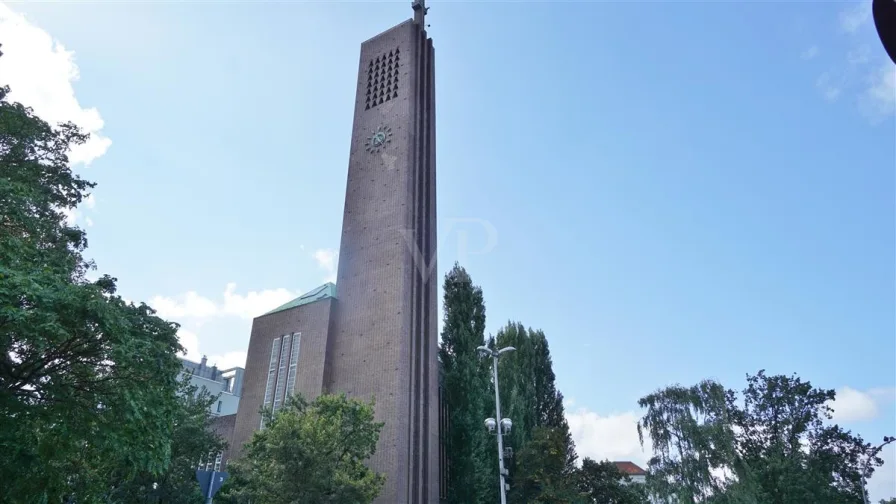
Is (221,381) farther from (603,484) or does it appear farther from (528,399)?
(603,484)

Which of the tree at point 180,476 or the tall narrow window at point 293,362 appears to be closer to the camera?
the tree at point 180,476

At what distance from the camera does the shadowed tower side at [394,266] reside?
85.6ft

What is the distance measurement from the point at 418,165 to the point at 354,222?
17.1ft

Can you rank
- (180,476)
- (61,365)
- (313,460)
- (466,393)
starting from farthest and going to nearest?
(466,393)
(180,476)
(313,460)
(61,365)

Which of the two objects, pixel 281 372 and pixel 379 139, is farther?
pixel 379 139

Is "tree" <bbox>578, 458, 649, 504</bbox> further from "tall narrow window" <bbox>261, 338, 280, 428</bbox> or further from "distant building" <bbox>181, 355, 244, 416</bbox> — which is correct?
"distant building" <bbox>181, 355, 244, 416</bbox>

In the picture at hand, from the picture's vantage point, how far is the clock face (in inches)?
1352

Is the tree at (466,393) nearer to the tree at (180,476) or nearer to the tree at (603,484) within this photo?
the tree at (603,484)

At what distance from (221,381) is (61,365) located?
169 ft

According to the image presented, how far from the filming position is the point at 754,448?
37.3 meters

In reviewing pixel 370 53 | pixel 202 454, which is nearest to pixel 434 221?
pixel 370 53

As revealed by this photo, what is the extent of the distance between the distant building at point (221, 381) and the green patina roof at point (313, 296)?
2169 centimetres

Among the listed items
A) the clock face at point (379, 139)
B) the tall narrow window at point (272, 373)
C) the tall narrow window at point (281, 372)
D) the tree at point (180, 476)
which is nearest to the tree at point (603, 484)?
the tall narrow window at point (281, 372)

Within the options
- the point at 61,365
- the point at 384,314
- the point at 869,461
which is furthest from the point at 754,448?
the point at 61,365
